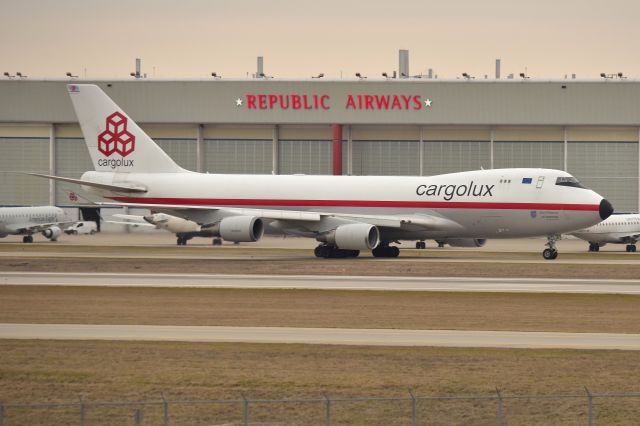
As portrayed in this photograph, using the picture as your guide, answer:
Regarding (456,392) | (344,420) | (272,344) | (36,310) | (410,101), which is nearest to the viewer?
(344,420)

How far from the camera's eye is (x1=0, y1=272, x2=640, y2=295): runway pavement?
45247mm

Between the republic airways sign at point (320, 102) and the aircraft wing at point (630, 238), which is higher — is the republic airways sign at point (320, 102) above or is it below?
above

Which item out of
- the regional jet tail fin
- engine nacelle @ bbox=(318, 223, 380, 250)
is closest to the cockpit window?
engine nacelle @ bbox=(318, 223, 380, 250)

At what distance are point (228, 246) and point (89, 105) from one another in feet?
56.1

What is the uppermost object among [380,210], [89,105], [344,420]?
[89,105]

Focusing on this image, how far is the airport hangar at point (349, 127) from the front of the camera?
319 feet

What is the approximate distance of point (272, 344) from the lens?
3106 cm

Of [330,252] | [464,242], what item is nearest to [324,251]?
[330,252]

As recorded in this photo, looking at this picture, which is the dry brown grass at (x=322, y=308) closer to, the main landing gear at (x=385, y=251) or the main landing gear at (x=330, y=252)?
the main landing gear at (x=330, y=252)

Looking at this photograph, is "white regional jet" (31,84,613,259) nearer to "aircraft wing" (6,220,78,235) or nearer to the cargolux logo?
the cargolux logo

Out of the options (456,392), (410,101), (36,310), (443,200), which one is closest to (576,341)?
(456,392)

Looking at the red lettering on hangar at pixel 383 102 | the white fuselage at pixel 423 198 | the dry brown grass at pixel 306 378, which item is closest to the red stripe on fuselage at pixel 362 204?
the white fuselage at pixel 423 198

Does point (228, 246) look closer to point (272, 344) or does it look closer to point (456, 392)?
point (272, 344)

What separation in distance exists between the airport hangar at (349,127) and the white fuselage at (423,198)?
3438 centimetres
